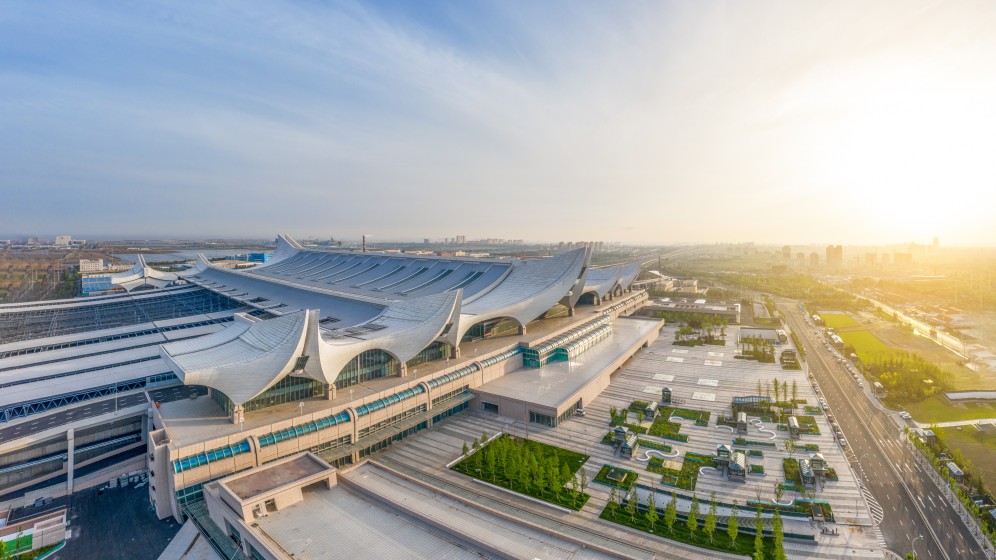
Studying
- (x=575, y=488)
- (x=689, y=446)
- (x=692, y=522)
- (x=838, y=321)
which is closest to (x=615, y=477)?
(x=575, y=488)

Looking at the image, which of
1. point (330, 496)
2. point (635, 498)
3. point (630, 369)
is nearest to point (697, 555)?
point (635, 498)

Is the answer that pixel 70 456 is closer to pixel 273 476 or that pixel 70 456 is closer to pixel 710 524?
pixel 273 476

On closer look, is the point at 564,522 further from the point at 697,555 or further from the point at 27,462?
the point at 27,462

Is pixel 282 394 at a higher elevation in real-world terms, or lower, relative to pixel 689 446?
higher

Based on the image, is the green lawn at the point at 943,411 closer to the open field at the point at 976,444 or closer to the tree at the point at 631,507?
the open field at the point at 976,444

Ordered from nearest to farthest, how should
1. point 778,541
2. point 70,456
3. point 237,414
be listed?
point 778,541 → point 70,456 → point 237,414

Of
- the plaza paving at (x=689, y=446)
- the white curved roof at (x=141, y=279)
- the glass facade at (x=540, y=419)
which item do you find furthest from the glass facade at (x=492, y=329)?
the white curved roof at (x=141, y=279)
